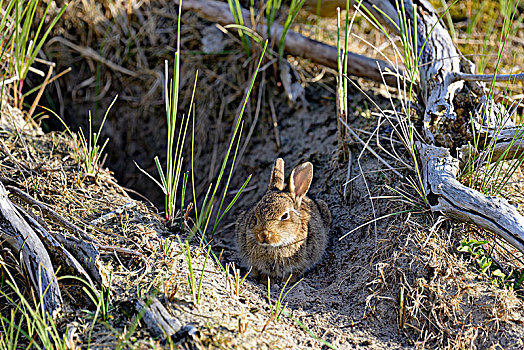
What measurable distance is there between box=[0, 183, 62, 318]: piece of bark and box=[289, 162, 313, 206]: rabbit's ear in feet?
5.63

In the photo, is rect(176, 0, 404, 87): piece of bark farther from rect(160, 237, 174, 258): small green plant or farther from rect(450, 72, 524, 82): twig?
rect(160, 237, 174, 258): small green plant

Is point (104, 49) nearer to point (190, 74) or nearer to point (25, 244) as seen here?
point (190, 74)

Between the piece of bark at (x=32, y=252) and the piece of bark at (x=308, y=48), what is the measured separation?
2.71 m

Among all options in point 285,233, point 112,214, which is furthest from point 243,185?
point 112,214

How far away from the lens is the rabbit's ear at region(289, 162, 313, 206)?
12.5 feet

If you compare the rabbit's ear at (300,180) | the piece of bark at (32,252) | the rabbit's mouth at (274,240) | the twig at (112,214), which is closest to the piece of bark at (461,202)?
the rabbit's ear at (300,180)

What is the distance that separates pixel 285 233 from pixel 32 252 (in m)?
1.61

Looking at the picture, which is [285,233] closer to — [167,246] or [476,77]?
[167,246]

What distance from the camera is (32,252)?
2975 mm

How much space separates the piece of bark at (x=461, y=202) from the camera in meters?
3.06

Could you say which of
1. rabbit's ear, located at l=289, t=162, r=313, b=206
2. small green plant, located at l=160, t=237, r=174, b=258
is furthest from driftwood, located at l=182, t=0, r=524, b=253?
small green plant, located at l=160, t=237, r=174, b=258

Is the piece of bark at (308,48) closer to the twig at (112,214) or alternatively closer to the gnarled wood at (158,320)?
the twig at (112,214)

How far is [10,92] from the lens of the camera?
188 inches

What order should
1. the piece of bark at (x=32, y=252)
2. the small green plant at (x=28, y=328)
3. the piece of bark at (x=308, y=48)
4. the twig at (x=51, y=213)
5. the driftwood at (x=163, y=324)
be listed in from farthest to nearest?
1. the piece of bark at (x=308, y=48)
2. the twig at (x=51, y=213)
3. the piece of bark at (x=32, y=252)
4. the driftwood at (x=163, y=324)
5. the small green plant at (x=28, y=328)
